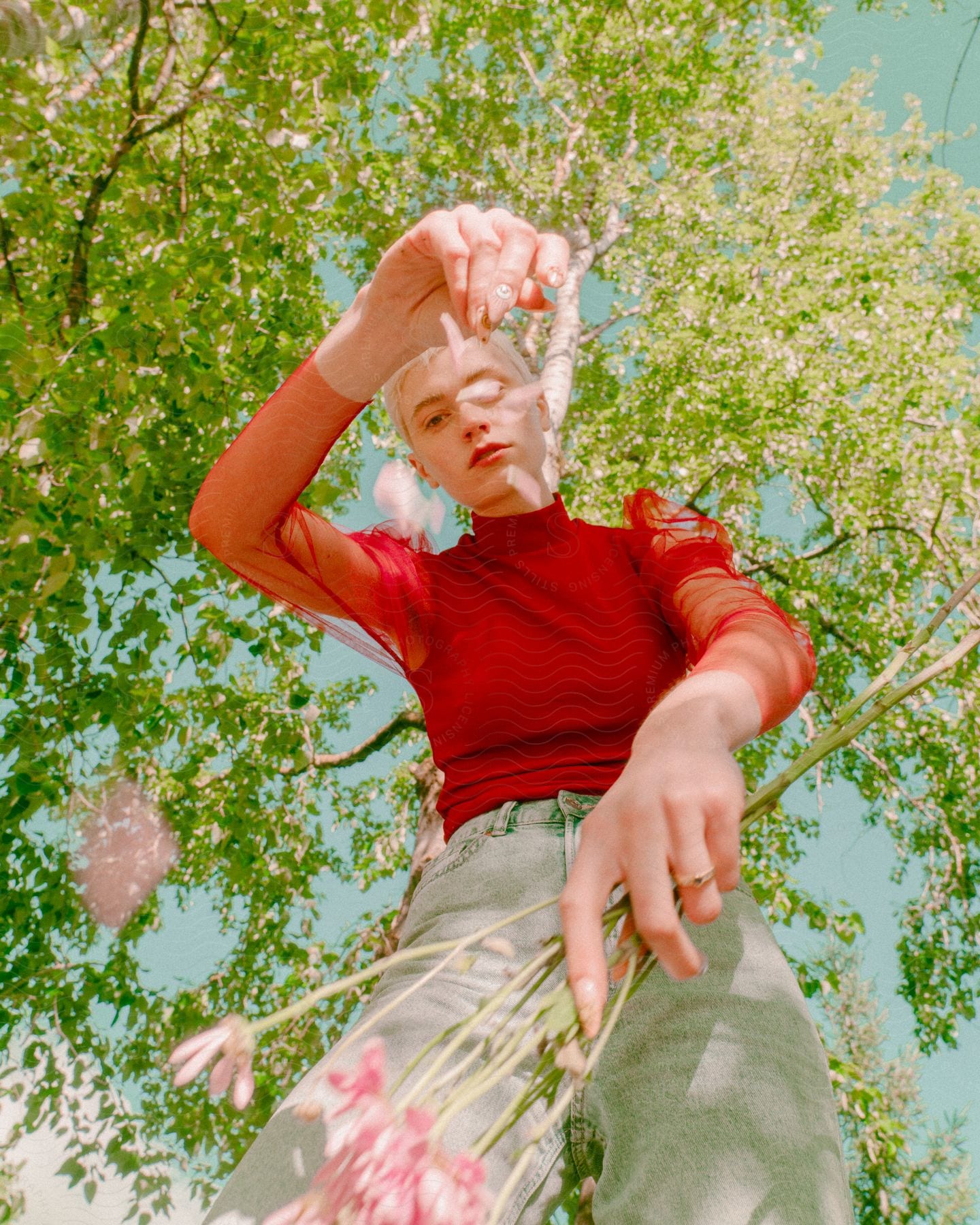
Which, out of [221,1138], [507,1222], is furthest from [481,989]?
[221,1138]

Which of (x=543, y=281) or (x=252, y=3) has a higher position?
(x=252, y=3)

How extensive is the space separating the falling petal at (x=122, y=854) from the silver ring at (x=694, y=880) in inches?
125

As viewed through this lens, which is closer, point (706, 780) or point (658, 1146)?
point (706, 780)

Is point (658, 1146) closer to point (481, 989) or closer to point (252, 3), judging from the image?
point (481, 989)

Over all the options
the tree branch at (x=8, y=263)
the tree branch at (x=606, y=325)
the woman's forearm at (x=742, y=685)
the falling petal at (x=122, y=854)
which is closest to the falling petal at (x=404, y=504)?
the woman's forearm at (x=742, y=685)

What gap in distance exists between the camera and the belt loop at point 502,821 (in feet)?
3.32

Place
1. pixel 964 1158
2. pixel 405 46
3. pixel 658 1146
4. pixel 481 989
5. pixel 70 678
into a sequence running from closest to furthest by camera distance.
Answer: pixel 658 1146, pixel 481 989, pixel 70 678, pixel 405 46, pixel 964 1158

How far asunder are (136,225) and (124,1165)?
4.11 m

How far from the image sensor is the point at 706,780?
1.87 ft

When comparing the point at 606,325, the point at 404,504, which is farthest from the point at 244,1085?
the point at 606,325

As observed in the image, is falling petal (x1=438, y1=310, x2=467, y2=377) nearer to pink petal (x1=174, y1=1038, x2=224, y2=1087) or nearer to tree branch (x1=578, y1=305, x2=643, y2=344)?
pink petal (x1=174, y1=1038, x2=224, y2=1087)

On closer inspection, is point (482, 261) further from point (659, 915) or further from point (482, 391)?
point (659, 915)

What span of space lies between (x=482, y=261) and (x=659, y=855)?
612 mm

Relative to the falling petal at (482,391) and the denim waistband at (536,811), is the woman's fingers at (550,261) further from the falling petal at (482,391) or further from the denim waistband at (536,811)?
the denim waistband at (536,811)
